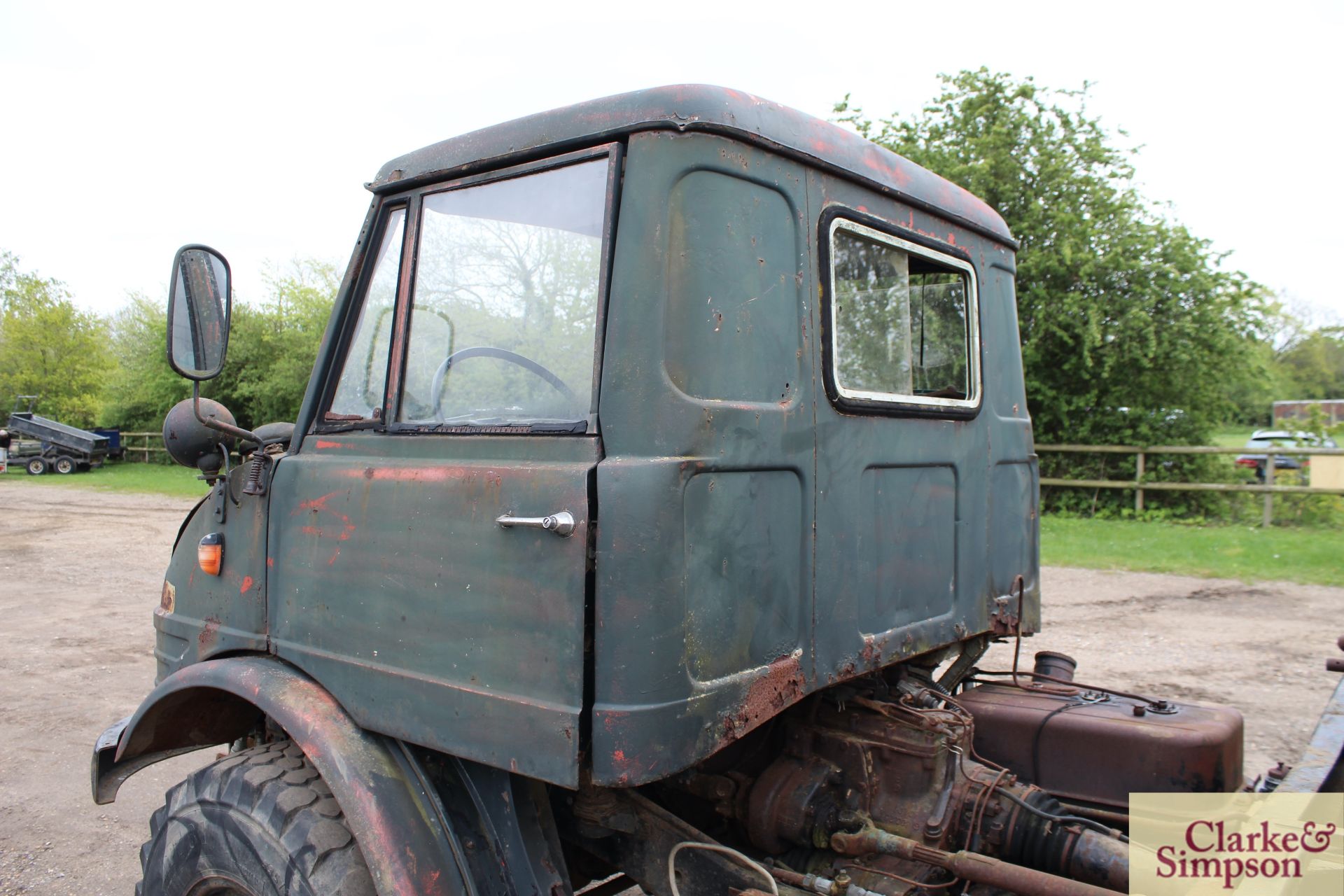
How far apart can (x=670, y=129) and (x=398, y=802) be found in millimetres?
1607

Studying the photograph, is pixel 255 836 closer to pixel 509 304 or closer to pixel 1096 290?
pixel 509 304

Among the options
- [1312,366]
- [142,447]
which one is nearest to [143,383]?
[142,447]

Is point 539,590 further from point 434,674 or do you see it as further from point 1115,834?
point 1115,834

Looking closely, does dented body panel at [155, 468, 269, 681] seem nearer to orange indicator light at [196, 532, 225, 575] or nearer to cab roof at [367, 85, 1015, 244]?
orange indicator light at [196, 532, 225, 575]

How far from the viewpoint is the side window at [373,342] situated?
2.54m

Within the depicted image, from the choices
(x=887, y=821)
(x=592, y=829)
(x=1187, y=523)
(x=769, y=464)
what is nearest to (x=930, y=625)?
(x=887, y=821)

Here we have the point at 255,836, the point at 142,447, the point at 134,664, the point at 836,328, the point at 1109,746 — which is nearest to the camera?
the point at 255,836

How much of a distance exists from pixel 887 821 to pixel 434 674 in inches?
48.8

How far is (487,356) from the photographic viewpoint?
2.35m

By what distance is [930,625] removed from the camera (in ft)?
8.84

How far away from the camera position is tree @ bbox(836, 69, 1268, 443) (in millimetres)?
14789

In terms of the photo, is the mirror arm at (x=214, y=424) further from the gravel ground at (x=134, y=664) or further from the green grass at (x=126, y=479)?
the green grass at (x=126, y=479)

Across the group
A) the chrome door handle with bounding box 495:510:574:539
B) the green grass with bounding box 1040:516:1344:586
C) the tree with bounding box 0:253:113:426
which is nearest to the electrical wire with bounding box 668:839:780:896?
the chrome door handle with bounding box 495:510:574:539

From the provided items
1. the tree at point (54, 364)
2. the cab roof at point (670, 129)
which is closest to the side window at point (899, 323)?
the cab roof at point (670, 129)
